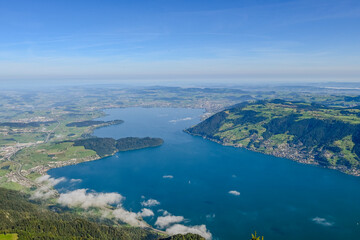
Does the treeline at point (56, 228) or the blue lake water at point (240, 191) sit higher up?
the treeline at point (56, 228)

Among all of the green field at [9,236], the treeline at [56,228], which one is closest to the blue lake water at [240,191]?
the treeline at [56,228]

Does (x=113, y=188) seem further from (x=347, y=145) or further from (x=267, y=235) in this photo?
(x=347, y=145)

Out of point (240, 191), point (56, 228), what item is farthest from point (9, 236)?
point (240, 191)

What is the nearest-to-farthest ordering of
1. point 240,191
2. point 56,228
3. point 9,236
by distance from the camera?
point 9,236, point 56,228, point 240,191

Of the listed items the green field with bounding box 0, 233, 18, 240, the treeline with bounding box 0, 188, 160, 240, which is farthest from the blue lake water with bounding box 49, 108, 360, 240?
the green field with bounding box 0, 233, 18, 240

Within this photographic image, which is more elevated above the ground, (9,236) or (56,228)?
(9,236)

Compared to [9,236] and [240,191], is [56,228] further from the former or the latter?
[240,191]

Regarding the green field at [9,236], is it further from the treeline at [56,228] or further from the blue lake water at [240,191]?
the blue lake water at [240,191]

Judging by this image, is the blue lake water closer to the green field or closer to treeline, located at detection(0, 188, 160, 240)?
treeline, located at detection(0, 188, 160, 240)
